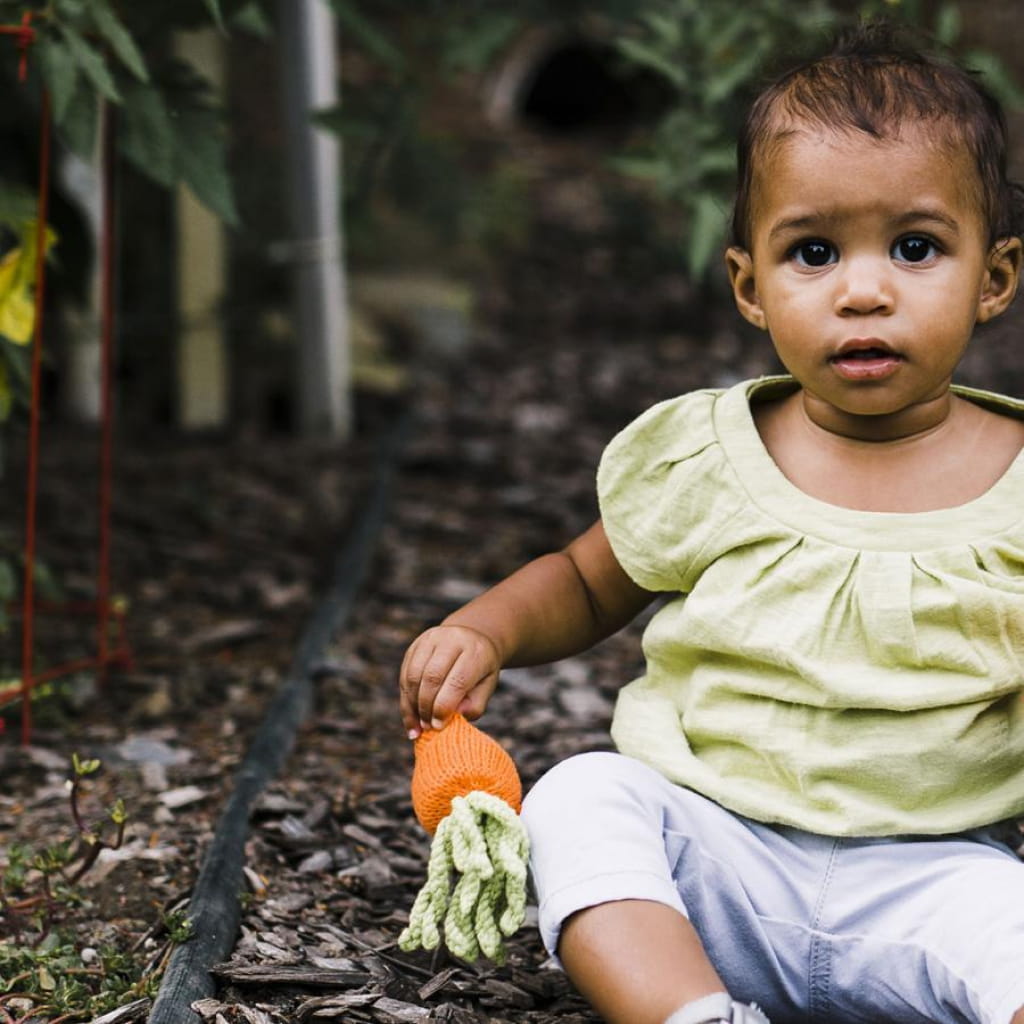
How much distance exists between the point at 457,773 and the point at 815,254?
658mm

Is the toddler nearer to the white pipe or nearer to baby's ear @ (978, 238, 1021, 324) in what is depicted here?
baby's ear @ (978, 238, 1021, 324)

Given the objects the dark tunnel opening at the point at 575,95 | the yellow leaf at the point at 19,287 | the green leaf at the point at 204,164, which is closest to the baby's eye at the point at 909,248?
the green leaf at the point at 204,164

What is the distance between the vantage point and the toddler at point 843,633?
1.68 metres

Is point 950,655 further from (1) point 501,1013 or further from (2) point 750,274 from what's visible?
(1) point 501,1013

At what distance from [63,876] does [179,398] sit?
2.89 m

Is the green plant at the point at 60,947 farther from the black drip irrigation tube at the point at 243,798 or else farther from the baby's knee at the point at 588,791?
the baby's knee at the point at 588,791

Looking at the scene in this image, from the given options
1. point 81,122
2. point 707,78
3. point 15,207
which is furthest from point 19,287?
point 707,78

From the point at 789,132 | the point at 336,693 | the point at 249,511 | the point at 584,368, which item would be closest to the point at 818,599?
the point at 789,132

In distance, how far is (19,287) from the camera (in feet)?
8.21

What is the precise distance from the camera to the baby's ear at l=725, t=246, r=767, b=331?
6.09ft

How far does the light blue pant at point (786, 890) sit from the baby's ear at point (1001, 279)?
58 centimetres

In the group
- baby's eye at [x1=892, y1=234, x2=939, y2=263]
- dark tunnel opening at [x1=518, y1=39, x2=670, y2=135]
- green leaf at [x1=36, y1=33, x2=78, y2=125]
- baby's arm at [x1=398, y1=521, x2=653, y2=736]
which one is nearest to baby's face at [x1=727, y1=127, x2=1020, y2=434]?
baby's eye at [x1=892, y1=234, x2=939, y2=263]

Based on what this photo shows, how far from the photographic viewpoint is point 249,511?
409 cm

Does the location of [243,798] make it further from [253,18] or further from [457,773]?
[253,18]
